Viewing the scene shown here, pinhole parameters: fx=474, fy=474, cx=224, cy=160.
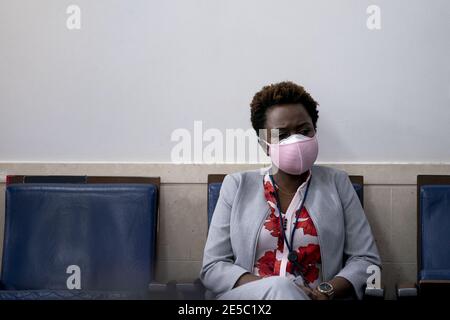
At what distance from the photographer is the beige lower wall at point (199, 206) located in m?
2.12

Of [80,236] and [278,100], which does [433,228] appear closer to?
[278,100]

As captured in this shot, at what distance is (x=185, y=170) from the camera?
7.18 ft

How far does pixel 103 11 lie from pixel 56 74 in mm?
371

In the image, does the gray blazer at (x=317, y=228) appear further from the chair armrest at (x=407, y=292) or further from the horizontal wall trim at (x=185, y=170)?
the horizontal wall trim at (x=185, y=170)

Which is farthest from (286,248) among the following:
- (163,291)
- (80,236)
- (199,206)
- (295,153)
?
(80,236)

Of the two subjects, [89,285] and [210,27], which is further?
[210,27]

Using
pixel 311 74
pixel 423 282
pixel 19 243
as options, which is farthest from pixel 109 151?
pixel 423 282

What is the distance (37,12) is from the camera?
7.38 ft

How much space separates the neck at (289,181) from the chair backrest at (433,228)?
53 centimetres

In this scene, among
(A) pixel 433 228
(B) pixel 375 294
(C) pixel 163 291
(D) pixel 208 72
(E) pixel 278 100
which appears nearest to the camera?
(B) pixel 375 294

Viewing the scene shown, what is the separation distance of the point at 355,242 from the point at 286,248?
0.27 meters

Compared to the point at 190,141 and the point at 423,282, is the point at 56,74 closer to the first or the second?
the point at 190,141

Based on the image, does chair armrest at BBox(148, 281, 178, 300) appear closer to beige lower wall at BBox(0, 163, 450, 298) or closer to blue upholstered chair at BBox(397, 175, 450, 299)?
beige lower wall at BBox(0, 163, 450, 298)

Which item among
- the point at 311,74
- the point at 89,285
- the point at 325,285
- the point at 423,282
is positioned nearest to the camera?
the point at 423,282
